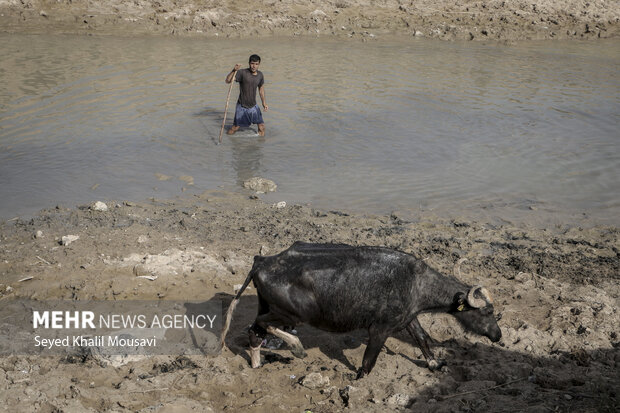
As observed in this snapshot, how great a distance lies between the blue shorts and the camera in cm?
1282

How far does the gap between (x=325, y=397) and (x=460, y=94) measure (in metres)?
12.9

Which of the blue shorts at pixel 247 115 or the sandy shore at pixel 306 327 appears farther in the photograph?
the blue shorts at pixel 247 115

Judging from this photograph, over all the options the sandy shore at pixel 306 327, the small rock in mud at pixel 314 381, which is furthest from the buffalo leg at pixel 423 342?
the small rock in mud at pixel 314 381

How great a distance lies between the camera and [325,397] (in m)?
5.39

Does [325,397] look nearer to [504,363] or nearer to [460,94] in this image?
[504,363]

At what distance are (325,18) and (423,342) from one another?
20206mm

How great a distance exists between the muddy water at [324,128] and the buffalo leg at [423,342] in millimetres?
3809

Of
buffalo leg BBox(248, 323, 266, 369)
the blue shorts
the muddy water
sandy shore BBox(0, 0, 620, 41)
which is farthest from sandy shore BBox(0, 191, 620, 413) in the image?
sandy shore BBox(0, 0, 620, 41)

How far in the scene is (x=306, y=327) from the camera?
6508mm

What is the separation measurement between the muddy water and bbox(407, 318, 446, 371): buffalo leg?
3.81 meters

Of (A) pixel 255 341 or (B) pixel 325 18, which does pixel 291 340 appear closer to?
(A) pixel 255 341

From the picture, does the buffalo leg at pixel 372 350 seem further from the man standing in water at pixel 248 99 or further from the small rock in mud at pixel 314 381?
the man standing in water at pixel 248 99

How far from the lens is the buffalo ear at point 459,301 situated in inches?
231

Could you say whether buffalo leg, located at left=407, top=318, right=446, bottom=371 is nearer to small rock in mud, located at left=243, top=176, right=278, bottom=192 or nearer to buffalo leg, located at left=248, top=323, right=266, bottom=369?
buffalo leg, located at left=248, top=323, right=266, bottom=369
